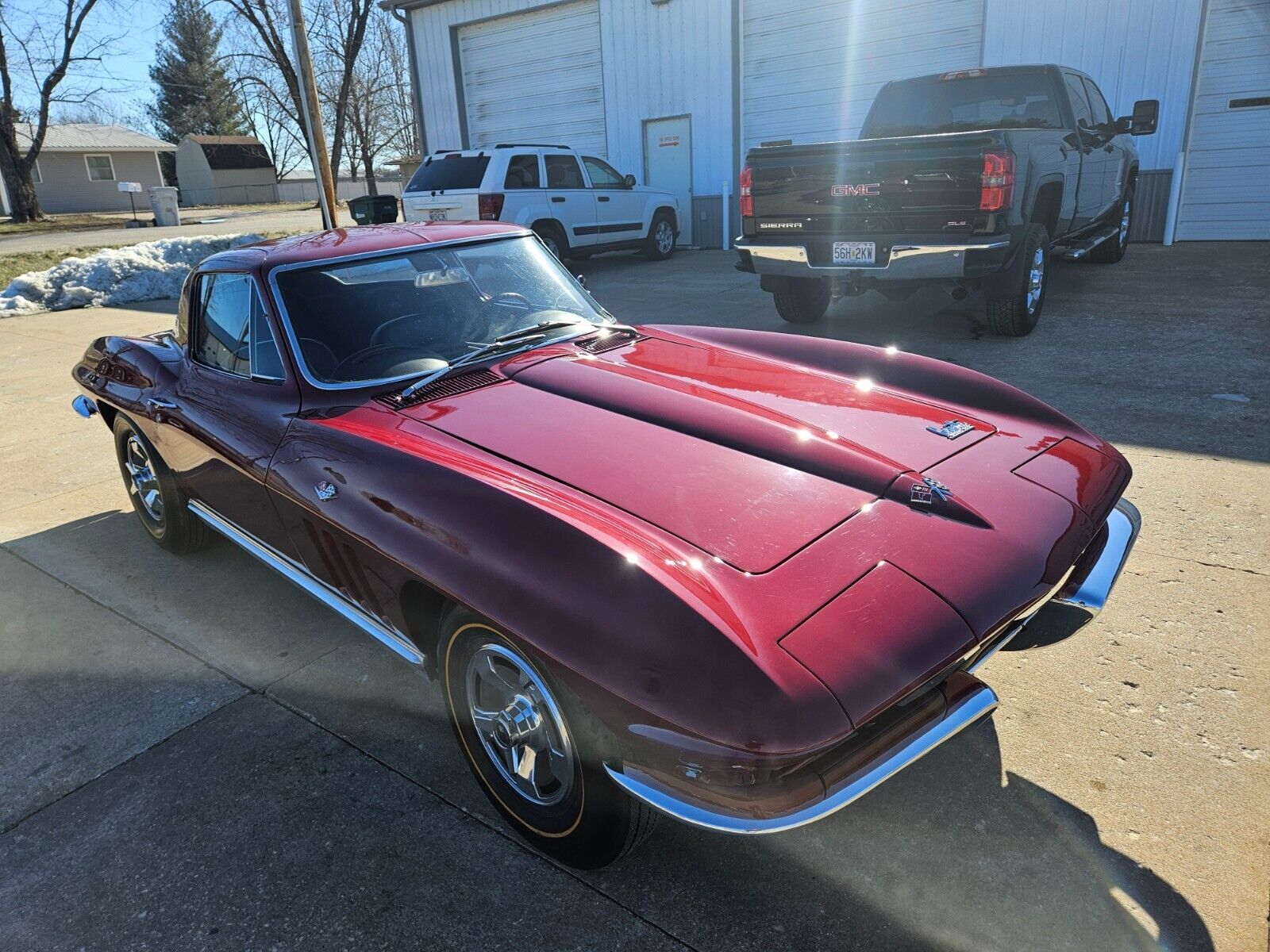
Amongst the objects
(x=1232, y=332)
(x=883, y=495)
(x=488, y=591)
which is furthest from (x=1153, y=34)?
(x=488, y=591)

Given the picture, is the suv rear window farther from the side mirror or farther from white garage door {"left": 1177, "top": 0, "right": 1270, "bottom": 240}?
white garage door {"left": 1177, "top": 0, "right": 1270, "bottom": 240}

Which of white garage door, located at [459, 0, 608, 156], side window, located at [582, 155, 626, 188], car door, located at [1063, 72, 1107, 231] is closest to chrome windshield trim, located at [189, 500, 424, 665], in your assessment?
A: car door, located at [1063, 72, 1107, 231]

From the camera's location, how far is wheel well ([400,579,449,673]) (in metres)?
2.24

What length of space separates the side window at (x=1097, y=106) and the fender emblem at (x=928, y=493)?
755cm

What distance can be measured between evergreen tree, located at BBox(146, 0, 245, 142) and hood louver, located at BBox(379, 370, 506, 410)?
6729 cm

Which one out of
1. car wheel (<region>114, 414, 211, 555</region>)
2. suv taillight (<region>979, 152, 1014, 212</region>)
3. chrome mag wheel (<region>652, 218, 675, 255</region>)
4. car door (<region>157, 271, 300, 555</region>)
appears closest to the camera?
car door (<region>157, 271, 300, 555</region>)

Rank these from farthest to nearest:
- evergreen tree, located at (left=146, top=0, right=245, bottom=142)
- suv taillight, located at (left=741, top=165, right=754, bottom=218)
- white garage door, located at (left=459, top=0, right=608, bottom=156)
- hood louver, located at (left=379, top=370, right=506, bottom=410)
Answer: evergreen tree, located at (left=146, top=0, right=245, bottom=142) → white garage door, located at (left=459, top=0, right=608, bottom=156) → suv taillight, located at (left=741, top=165, right=754, bottom=218) → hood louver, located at (left=379, top=370, right=506, bottom=410)

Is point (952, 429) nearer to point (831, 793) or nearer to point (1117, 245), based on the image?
point (831, 793)

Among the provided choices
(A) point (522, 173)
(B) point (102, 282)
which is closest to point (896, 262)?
(A) point (522, 173)

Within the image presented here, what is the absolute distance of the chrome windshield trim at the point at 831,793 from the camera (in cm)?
165

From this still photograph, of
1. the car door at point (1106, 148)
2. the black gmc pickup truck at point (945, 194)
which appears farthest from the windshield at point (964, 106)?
the car door at point (1106, 148)

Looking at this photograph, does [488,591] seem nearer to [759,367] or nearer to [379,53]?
[759,367]

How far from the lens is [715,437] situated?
252 cm

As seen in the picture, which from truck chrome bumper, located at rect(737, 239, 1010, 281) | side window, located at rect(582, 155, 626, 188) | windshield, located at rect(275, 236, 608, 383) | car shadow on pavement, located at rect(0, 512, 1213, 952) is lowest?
car shadow on pavement, located at rect(0, 512, 1213, 952)
